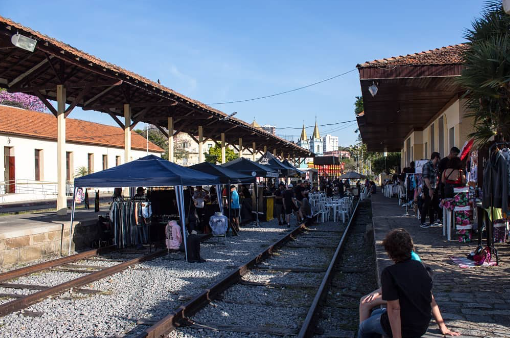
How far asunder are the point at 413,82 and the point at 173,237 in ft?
24.0

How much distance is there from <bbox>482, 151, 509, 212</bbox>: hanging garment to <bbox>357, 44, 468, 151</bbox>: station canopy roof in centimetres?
333

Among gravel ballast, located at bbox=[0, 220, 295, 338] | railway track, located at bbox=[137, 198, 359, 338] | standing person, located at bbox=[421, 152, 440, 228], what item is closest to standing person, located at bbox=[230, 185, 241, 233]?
gravel ballast, located at bbox=[0, 220, 295, 338]

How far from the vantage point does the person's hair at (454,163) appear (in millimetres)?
10000

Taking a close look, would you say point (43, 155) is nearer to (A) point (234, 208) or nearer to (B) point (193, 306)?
A: (A) point (234, 208)

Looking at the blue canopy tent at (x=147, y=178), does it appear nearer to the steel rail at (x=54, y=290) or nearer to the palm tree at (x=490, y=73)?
the steel rail at (x=54, y=290)

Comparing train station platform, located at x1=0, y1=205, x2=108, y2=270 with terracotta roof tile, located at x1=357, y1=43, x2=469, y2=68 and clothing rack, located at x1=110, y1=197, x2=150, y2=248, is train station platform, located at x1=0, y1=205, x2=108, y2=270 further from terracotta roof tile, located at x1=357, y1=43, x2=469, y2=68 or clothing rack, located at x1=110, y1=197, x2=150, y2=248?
terracotta roof tile, located at x1=357, y1=43, x2=469, y2=68

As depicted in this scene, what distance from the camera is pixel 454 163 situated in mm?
10039

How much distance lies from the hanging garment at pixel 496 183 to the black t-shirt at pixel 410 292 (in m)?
3.67

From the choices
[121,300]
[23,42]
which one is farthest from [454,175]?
[23,42]

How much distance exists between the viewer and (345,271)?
31.5 ft

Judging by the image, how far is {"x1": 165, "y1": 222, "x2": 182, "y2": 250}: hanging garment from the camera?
11.1 m

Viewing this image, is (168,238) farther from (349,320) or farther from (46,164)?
(46,164)

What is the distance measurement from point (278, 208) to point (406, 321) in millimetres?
15202

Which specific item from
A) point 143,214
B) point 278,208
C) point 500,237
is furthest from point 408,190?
point 143,214
